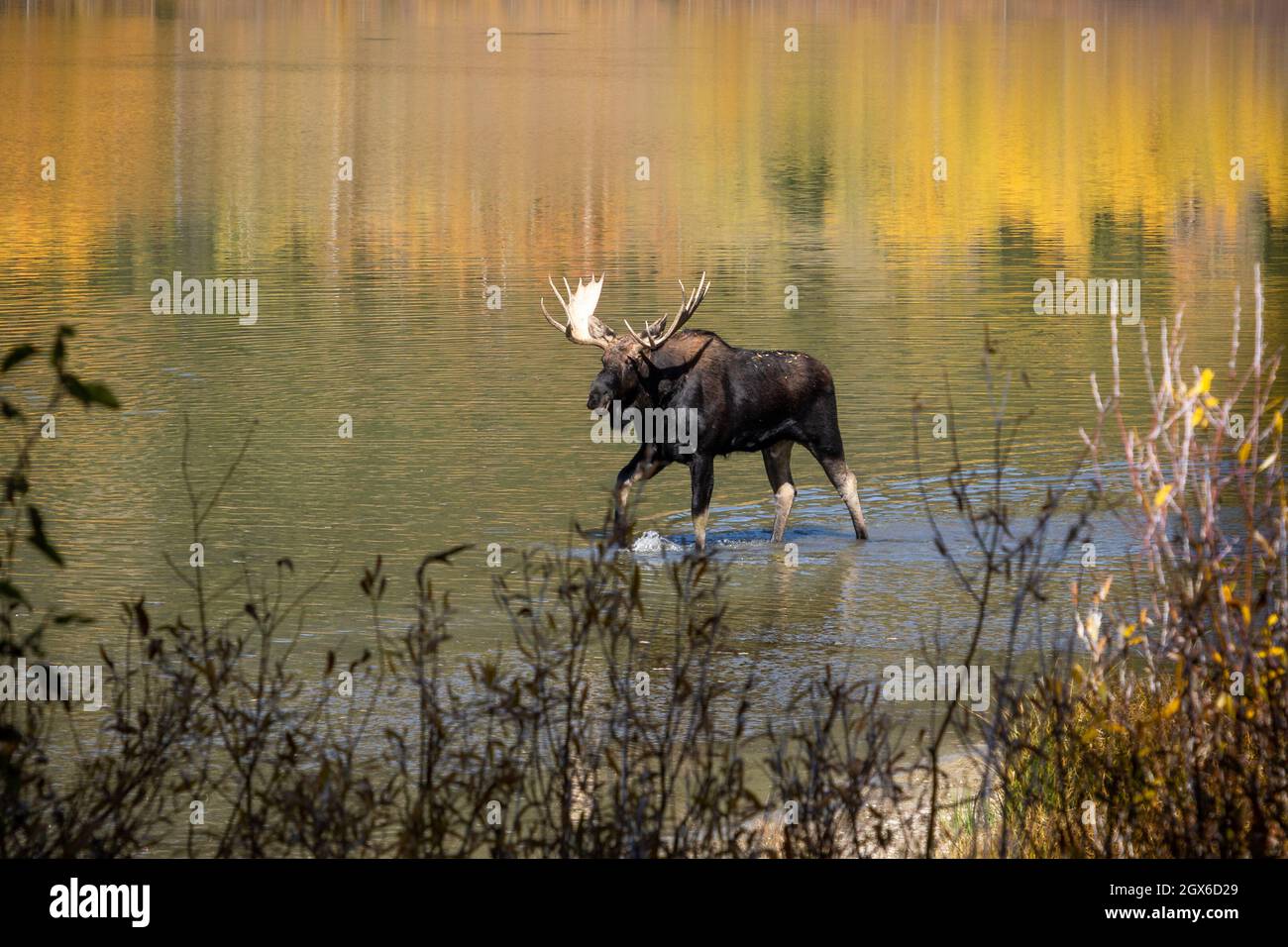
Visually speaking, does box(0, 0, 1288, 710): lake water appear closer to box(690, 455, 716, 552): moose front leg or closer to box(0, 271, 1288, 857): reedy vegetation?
box(690, 455, 716, 552): moose front leg

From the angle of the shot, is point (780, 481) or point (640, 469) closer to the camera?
point (640, 469)

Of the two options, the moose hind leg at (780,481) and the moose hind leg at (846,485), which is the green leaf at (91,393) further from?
the moose hind leg at (846,485)

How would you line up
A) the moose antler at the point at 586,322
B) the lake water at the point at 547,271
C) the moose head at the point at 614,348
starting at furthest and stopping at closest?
the lake water at the point at 547,271, the moose antler at the point at 586,322, the moose head at the point at 614,348

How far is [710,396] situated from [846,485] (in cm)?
117

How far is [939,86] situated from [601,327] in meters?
61.8

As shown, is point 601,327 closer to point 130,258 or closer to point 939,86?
point 130,258

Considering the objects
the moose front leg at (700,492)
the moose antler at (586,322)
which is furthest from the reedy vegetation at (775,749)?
the moose antler at (586,322)

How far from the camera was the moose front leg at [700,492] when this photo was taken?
14.5m

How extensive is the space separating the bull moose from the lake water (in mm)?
484

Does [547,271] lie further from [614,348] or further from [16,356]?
[16,356]

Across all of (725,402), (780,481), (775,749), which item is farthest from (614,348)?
(775,749)

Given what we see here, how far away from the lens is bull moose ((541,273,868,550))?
14.4 meters

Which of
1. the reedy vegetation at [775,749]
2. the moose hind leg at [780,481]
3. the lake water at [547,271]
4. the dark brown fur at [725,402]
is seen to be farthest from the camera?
the moose hind leg at [780,481]

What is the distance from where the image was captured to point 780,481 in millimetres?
15055
